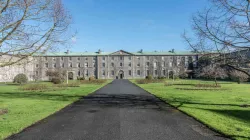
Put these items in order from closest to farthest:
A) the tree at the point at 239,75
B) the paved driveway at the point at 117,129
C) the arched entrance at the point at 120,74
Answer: the paved driveway at the point at 117,129, the tree at the point at 239,75, the arched entrance at the point at 120,74

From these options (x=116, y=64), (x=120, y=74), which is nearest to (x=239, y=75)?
(x=120, y=74)

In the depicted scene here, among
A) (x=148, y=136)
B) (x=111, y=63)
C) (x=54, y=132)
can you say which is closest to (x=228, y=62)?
(x=148, y=136)

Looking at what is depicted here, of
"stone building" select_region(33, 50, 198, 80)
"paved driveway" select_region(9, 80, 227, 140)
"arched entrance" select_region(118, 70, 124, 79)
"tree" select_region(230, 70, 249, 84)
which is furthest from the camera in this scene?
"arched entrance" select_region(118, 70, 124, 79)

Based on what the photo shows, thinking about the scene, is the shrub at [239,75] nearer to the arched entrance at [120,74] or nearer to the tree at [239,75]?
the tree at [239,75]

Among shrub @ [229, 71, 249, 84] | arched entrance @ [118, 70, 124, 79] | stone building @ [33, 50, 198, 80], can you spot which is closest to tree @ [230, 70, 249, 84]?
shrub @ [229, 71, 249, 84]

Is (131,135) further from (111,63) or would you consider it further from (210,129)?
(111,63)

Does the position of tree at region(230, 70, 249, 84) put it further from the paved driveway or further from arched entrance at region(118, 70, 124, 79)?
arched entrance at region(118, 70, 124, 79)

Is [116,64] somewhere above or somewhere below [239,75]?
above

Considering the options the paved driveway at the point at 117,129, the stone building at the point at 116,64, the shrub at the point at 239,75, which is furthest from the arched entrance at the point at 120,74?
the paved driveway at the point at 117,129

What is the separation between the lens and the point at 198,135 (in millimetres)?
6602

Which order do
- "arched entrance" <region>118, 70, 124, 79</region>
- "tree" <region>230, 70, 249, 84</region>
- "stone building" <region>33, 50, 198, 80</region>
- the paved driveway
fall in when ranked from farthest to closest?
"arched entrance" <region>118, 70, 124, 79</region>, "stone building" <region>33, 50, 198, 80</region>, "tree" <region>230, 70, 249, 84</region>, the paved driveway

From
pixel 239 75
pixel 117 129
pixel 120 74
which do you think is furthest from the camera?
pixel 120 74

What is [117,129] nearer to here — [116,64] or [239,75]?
[239,75]

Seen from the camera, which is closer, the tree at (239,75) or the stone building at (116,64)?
the tree at (239,75)
